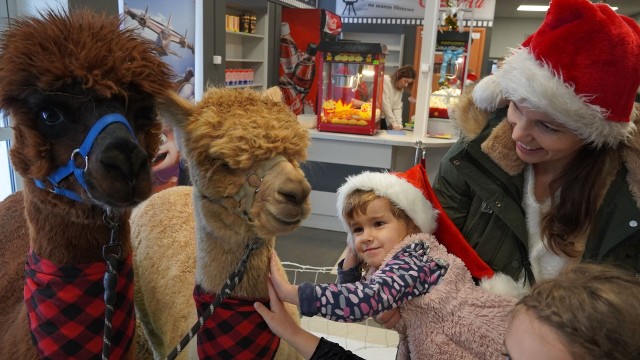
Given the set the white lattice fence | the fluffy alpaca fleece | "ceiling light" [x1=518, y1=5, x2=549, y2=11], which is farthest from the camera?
"ceiling light" [x1=518, y1=5, x2=549, y2=11]

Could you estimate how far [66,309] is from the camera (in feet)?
3.37

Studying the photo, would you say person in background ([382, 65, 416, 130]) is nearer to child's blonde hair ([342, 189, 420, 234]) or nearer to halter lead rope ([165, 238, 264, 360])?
child's blonde hair ([342, 189, 420, 234])

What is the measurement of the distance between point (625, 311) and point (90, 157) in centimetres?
103

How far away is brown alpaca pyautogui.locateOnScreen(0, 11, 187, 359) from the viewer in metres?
0.93

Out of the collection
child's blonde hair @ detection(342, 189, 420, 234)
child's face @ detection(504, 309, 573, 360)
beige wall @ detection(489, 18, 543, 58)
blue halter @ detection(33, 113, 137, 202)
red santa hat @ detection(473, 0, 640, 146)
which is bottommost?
child's face @ detection(504, 309, 573, 360)

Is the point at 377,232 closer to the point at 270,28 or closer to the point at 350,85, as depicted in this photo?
the point at 350,85

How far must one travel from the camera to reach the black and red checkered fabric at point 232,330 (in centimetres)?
114

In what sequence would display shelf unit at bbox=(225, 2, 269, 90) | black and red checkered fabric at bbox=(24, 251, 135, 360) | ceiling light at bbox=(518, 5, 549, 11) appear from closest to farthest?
black and red checkered fabric at bbox=(24, 251, 135, 360) → display shelf unit at bbox=(225, 2, 269, 90) → ceiling light at bbox=(518, 5, 549, 11)

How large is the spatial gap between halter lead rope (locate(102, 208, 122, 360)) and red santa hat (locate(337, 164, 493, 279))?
0.78 meters

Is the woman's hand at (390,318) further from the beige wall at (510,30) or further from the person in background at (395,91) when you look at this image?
the beige wall at (510,30)

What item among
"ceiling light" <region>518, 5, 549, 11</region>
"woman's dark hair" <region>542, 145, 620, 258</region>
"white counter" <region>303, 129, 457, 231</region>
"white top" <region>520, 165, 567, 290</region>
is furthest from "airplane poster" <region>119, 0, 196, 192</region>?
"ceiling light" <region>518, 5, 549, 11</region>

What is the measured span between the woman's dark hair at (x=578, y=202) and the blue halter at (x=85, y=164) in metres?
1.17

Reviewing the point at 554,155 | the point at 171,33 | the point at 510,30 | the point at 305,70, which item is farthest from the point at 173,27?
the point at 510,30

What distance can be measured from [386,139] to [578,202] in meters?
3.50
